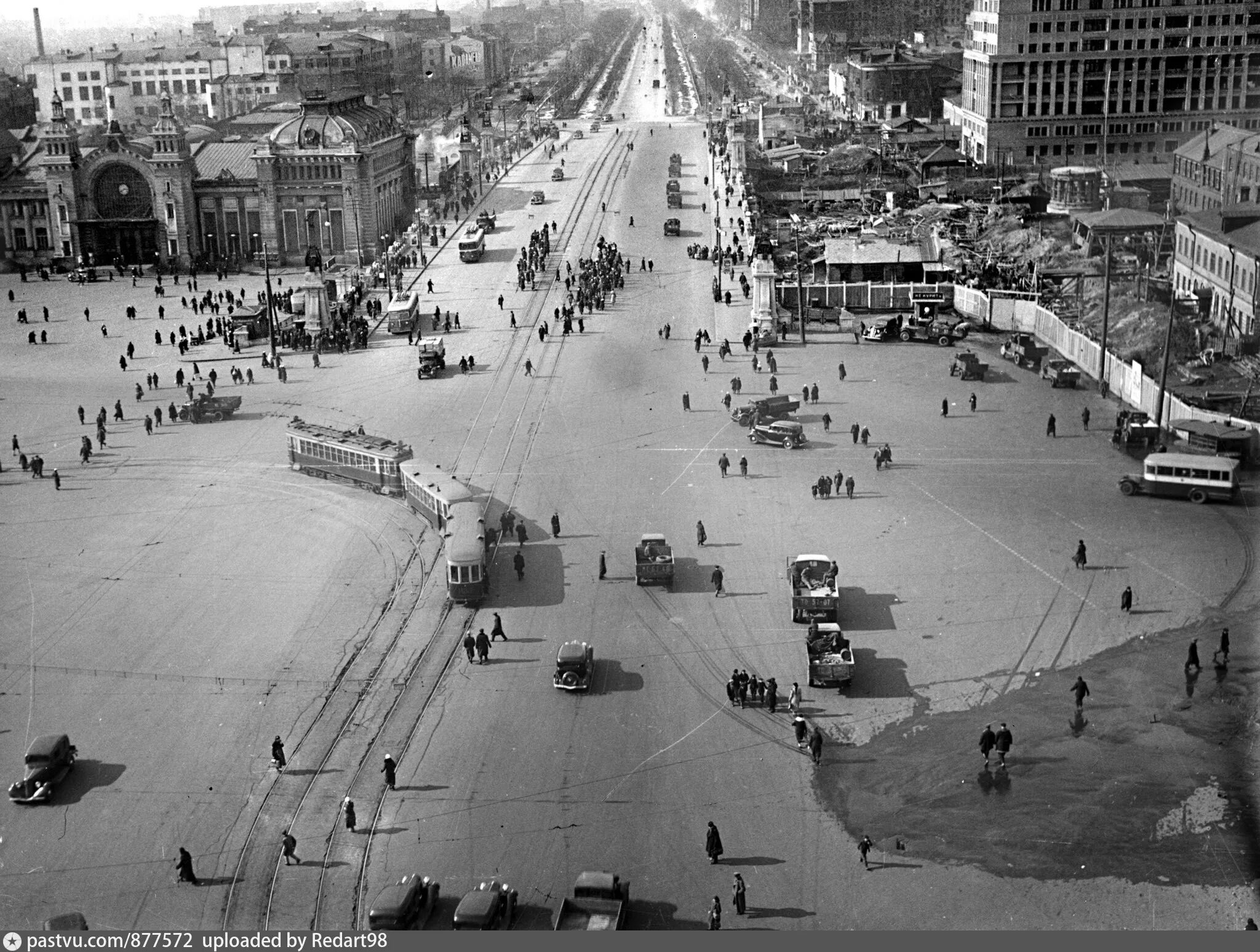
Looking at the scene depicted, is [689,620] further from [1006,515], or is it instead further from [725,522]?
[1006,515]

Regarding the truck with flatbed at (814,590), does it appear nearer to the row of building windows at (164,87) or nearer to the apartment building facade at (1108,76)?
the apartment building facade at (1108,76)

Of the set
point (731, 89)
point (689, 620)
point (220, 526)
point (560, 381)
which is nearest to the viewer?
point (689, 620)

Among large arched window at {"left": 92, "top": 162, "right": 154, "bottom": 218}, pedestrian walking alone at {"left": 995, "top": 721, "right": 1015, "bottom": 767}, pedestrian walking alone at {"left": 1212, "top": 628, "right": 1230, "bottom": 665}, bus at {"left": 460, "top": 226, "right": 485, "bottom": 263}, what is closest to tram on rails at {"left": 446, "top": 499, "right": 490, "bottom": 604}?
pedestrian walking alone at {"left": 995, "top": 721, "right": 1015, "bottom": 767}

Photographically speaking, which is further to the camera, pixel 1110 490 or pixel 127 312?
pixel 127 312

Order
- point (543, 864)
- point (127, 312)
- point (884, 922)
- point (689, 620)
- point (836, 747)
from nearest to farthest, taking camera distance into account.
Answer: point (884, 922), point (543, 864), point (836, 747), point (689, 620), point (127, 312)

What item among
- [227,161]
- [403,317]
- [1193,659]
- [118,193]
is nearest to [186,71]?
[227,161]

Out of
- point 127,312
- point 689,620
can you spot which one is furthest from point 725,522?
point 127,312
